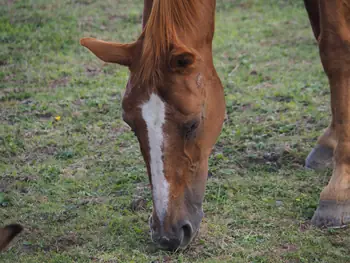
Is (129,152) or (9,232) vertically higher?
(9,232)

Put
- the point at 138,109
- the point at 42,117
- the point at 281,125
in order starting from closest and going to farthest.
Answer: the point at 138,109, the point at 281,125, the point at 42,117

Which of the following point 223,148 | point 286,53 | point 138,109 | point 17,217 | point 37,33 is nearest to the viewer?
point 138,109

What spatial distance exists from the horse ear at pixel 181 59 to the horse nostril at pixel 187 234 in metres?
0.75

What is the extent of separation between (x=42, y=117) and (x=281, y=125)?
1997 millimetres

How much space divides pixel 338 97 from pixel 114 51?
4.52 feet

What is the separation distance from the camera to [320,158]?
437 cm

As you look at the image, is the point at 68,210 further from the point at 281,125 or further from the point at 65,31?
the point at 65,31

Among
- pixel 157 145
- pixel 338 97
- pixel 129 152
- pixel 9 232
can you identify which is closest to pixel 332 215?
pixel 338 97

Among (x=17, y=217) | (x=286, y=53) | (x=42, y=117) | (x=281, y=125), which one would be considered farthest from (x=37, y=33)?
(x=17, y=217)

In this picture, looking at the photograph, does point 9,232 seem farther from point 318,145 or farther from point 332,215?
point 318,145

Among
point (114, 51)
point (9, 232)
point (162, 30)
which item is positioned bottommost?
point (9, 232)

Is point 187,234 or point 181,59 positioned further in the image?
point 187,234

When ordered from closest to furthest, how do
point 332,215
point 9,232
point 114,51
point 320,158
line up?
1. point 9,232
2. point 114,51
3. point 332,215
4. point 320,158

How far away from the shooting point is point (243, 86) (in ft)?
19.8
